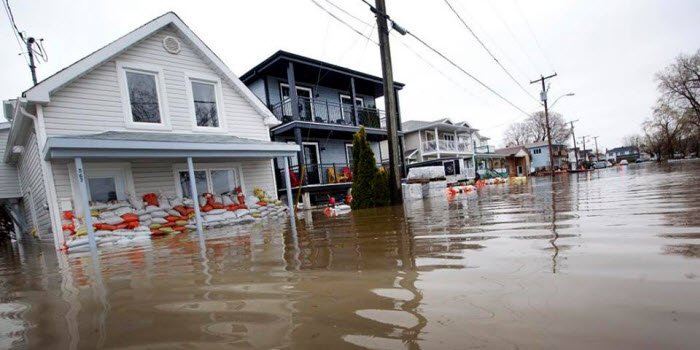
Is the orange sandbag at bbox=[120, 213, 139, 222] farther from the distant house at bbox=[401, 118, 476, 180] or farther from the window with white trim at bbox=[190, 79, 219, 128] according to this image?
the distant house at bbox=[401, 118, 476, 180]

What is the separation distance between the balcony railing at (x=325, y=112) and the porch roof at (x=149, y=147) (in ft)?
17.1

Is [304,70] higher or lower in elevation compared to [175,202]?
higher

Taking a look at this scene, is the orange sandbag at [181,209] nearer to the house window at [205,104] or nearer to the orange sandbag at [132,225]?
the orange sandbag at [132,225]

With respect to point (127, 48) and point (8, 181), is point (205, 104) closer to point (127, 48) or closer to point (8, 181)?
point (127, 48)

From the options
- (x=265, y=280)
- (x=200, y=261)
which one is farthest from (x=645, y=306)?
(x=200, y=261)

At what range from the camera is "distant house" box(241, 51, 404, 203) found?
15.3 metres

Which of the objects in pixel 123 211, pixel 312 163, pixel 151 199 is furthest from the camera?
pixel 312 163

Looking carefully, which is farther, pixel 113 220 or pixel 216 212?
pixel 216 212

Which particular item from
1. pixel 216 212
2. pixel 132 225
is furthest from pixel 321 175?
pixel 132 225

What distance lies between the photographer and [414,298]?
1779mm

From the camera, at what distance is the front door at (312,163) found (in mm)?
16406

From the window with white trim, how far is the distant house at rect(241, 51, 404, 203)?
401 cm

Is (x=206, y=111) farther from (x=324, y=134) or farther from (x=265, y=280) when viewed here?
(x=265, y=280)

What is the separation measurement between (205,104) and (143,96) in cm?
182
